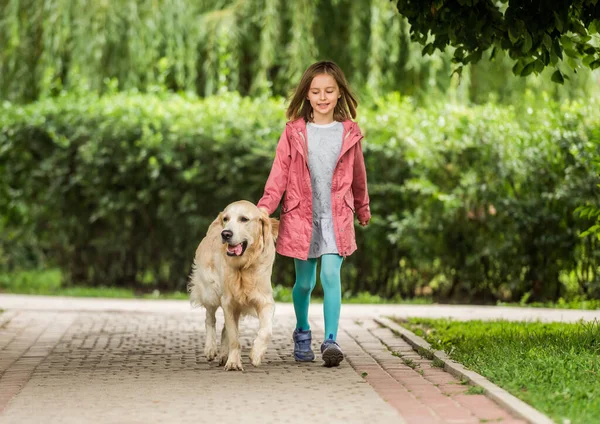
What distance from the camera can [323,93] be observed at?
7926 mm

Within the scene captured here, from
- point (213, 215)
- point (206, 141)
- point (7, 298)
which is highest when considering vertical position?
point (206, 141)

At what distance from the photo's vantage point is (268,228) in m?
7.64

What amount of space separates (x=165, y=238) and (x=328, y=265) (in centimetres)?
742

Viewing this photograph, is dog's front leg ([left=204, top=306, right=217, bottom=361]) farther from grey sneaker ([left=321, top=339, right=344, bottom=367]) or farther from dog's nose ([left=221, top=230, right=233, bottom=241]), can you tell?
dog's nose ([left=221, top=230, right=233, bottom=241])

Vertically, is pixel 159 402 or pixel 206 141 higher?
pixel 206 141

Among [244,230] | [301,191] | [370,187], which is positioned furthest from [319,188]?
[370,187]

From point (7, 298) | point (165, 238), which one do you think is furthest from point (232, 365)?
point (165, 238)

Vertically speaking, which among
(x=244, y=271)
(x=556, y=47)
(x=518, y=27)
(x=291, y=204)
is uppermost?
(x=518, y=27)

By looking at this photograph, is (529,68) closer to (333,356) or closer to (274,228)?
(274,228)

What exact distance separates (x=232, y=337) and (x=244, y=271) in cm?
45

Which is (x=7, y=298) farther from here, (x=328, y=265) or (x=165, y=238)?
(x=328, y=265)

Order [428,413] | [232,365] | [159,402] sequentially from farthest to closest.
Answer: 1. [232,365]
2. [159,402]
3. [428,413]

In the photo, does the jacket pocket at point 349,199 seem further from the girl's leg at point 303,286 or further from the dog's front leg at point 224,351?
the dog's front leg at point 224,351

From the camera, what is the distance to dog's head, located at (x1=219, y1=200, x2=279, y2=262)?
730 cm
